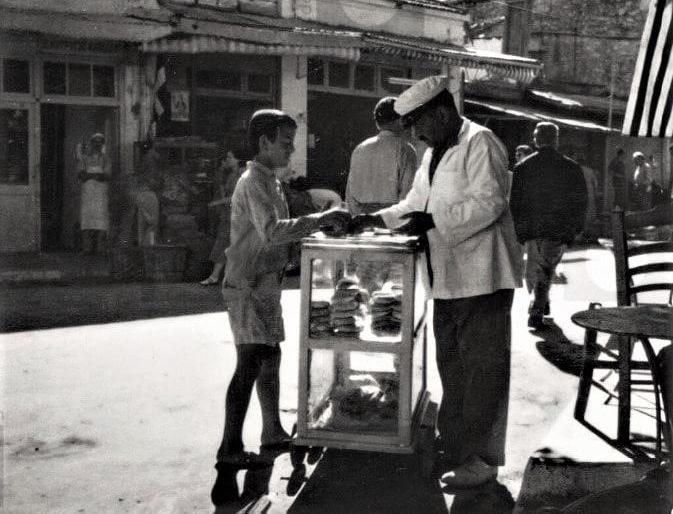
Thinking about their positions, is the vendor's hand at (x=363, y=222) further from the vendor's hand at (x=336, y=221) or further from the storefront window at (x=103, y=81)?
the storefront window at (x=103, y=81)

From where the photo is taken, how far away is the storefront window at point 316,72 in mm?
17219

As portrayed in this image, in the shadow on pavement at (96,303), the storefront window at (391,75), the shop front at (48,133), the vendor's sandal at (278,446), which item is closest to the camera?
the vendor's sandal at (278,446)

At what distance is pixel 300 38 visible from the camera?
14.6 meters

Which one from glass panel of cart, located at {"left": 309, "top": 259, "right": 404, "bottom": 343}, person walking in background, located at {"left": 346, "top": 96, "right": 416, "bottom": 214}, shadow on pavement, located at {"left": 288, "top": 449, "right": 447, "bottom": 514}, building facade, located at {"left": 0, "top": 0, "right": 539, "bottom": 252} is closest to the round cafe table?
glass panel of cart, located at {"left": 309, "top": 259, "right": 404, "bottom": 343}

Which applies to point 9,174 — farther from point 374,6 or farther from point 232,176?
point 374,6

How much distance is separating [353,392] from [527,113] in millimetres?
16290

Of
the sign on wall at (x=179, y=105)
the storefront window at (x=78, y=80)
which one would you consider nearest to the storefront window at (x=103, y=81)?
the storefront window at (x=78, y=80)

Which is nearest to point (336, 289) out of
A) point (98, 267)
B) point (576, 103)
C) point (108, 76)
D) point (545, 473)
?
point (545, 473)

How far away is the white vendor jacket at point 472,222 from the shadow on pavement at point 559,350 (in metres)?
2.69

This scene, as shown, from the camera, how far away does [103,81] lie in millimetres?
13820

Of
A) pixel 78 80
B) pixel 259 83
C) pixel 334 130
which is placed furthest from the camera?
pixel 334 130

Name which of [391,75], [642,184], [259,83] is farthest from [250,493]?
[642,184]

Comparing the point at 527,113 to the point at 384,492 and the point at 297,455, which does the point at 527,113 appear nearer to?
the point at 297,455

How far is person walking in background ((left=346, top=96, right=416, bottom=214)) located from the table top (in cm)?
252
